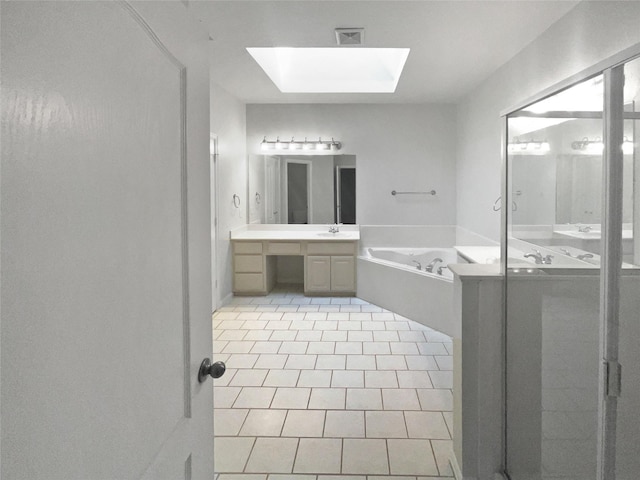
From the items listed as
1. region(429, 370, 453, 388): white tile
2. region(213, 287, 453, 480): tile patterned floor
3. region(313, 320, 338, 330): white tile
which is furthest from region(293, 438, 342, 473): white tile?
region(313, 320, 338, 330): white tile

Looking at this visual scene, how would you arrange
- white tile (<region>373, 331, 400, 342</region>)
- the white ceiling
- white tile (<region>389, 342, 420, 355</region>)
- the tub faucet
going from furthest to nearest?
the tub faucet, white tile (<region>373, 331, 400, 342</region>), white tile (<region>389, 342, 420, 355</region>), the white ceiling

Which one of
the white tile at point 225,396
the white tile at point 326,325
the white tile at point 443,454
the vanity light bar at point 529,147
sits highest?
the vanity light bar at point 529,147

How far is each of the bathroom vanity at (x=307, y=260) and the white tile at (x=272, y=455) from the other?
3.60m

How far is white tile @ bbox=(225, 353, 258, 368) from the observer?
3859 mm

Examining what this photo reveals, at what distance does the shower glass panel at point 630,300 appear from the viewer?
51.2 inches

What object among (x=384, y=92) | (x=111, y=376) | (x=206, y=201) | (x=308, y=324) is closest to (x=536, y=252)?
(x=206, y=201)

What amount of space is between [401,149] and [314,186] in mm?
1302

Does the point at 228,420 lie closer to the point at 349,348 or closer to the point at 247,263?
the point at 349,348

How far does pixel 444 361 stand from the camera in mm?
3865

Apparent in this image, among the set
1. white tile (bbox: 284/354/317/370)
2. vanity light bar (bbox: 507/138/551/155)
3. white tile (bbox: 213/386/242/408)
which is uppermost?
vanity light bar (bbox: 507/138/551/155)

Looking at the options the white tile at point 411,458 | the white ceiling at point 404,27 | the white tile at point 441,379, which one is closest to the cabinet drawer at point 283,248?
the white ceiling at point 404,27

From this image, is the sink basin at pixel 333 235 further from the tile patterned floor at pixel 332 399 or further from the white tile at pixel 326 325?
the white tile at pixel 326 325

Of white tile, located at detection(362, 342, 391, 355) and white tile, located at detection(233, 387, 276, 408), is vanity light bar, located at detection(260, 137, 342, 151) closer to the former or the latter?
white tile, located at detection(362, 342, 391, 355)

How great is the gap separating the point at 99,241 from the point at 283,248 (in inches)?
219
